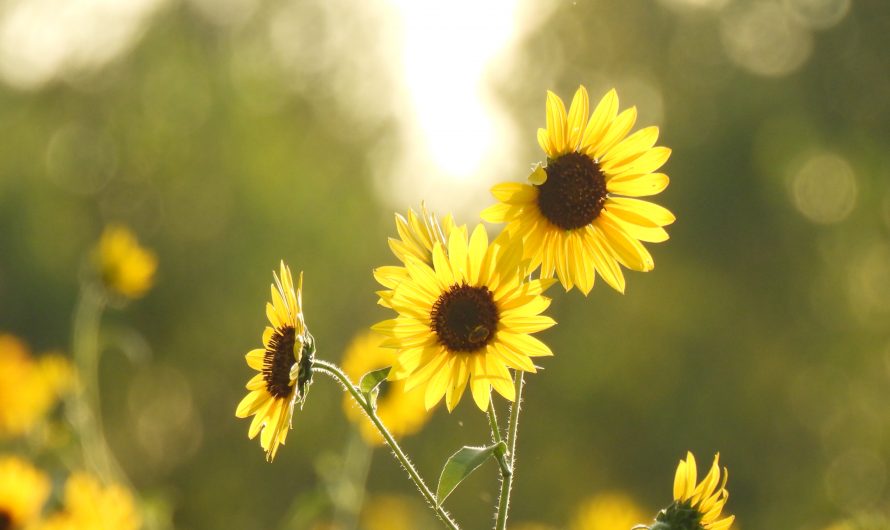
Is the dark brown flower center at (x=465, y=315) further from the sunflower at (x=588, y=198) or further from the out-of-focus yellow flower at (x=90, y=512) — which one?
the out-of-focus yellow flower at (x=90, y=512)

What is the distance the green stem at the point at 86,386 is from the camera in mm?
4496

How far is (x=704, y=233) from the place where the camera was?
1595 centimetres

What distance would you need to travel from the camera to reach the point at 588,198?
226 cm

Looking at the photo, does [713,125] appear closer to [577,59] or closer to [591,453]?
[577,59]

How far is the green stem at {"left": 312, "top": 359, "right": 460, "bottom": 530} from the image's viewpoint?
1.77 metres

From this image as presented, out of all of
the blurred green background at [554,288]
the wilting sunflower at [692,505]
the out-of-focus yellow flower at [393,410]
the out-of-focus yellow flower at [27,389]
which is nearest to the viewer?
the wilting sunflower at [692,505]

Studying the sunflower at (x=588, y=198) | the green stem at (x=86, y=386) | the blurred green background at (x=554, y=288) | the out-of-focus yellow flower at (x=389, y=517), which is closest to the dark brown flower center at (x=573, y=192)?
the sunflower at (x=588, y=198)

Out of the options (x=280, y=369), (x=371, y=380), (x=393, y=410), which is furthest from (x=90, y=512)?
(x=371, y=380)

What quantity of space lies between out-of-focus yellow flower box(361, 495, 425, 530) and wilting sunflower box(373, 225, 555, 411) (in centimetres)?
527

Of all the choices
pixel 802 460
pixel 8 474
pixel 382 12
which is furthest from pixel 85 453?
pixel 382 12

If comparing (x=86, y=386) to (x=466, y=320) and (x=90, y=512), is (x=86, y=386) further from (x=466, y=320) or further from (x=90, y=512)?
(x=466, y=320)

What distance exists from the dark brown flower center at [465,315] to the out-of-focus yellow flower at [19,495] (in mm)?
2676

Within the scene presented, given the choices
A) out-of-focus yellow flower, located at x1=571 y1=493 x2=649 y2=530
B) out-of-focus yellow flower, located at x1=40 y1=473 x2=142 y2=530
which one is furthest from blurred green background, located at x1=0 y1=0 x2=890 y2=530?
out-of-focus yellow flower, located at x1=40 y1=473 x2=142 y2=530

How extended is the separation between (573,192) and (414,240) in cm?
35
